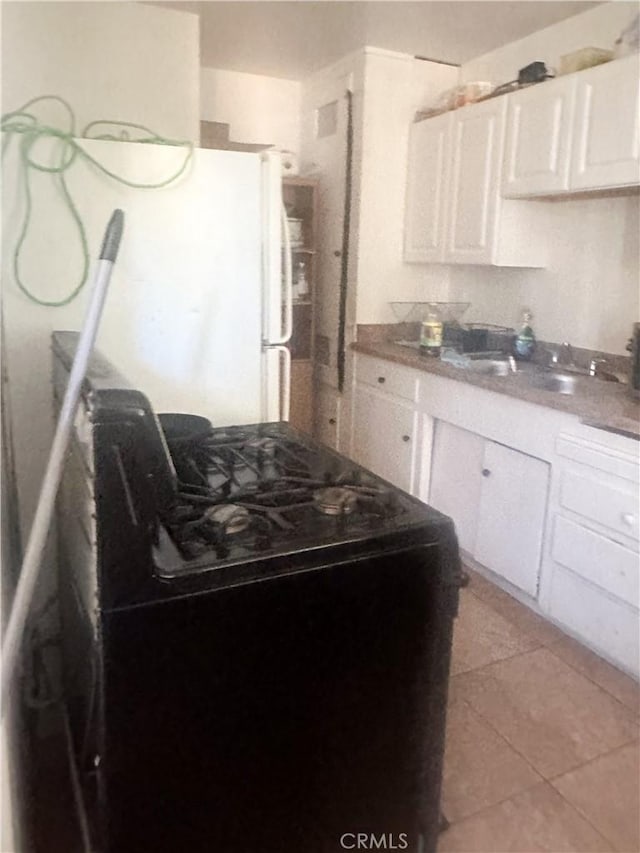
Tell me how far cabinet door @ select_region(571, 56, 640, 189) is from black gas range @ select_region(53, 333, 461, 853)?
1.64 metres

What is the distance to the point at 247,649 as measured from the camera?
1020mm

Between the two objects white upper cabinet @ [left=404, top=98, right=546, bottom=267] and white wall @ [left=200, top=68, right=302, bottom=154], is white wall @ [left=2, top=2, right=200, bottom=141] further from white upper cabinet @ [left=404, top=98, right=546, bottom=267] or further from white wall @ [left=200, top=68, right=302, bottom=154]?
white upper cabinet @ [left=404, top=98, right=546, bottom=267]

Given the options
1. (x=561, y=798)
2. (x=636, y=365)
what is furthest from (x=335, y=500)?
(x=636, y=365)

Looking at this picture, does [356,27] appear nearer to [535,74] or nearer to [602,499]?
[535,74]

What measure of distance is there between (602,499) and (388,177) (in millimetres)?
2074

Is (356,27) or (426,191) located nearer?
(356,27)

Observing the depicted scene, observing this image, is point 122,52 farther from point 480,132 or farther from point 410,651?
point 410,651

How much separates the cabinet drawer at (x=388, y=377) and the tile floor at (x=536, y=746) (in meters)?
1.09

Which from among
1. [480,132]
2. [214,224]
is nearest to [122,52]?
[214,224]

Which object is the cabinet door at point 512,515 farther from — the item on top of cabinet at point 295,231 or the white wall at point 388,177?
the item on top of cabinet at point 295,231

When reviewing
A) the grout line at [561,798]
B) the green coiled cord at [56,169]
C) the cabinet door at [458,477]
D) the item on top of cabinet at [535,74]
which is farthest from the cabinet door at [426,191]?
the grout line at [561,798]

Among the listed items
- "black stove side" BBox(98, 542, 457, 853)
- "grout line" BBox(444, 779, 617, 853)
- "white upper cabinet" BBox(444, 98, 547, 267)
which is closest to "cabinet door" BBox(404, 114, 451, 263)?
"white upper cabinet" BBox(444, 98, 547, 267)

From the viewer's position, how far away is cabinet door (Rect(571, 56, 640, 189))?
7.23 ft

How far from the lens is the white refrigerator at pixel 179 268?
67.8 inches
